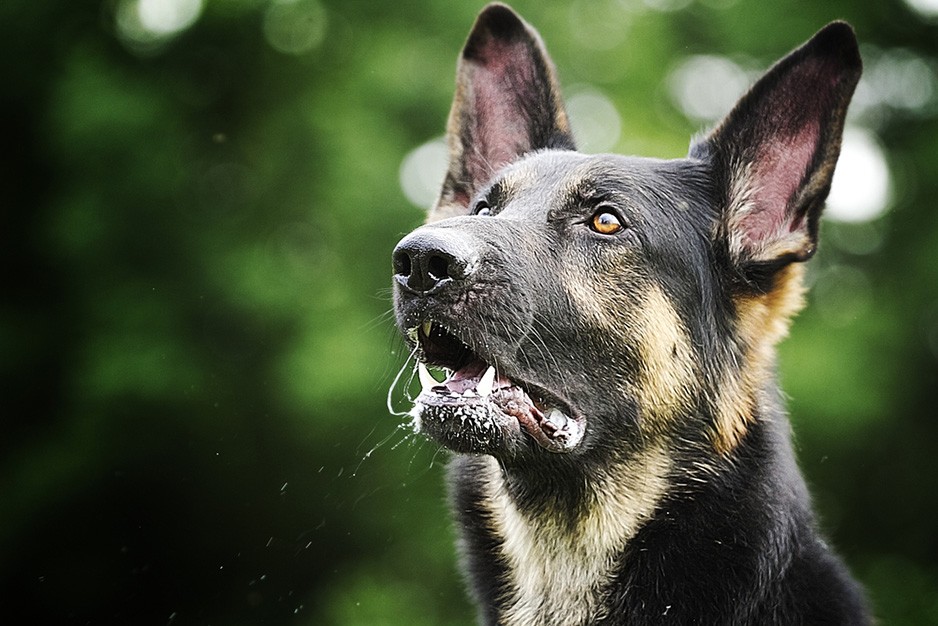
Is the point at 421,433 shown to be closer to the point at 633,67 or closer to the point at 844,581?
the point at 844,581

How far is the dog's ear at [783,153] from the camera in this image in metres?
4.33

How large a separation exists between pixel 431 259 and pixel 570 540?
4.65 ft

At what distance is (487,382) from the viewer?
13.3 ft

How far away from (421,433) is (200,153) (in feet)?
35.8

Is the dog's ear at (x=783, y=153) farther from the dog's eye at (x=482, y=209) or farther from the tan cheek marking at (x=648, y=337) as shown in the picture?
the dog's eye at (x=482, y=209)

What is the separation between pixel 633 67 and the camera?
13703 mm

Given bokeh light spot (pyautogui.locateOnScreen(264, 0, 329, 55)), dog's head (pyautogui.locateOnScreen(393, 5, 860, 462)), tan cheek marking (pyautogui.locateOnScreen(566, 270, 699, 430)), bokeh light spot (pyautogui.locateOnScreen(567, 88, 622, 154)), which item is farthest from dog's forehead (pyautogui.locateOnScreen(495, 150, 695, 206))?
bokeh light spot (pyautogui.locateOnScreen(264, 0, 329, 55))

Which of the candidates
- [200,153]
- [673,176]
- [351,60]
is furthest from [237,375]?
[673,176]

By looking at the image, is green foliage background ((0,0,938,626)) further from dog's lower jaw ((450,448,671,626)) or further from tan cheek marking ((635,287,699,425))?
tan cheek marking ((635,287,699,425))

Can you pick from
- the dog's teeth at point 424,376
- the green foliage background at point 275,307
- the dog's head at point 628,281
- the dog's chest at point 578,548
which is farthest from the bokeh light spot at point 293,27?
the dog's teeth at point 424,376

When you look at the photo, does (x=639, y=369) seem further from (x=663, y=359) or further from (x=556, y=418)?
(x=556, y=418)

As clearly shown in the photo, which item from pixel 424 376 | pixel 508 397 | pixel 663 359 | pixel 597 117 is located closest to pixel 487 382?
pixel 508 397

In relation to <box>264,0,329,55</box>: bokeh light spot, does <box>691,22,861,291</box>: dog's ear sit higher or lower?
higher

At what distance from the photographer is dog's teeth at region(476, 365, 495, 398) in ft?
13.2
